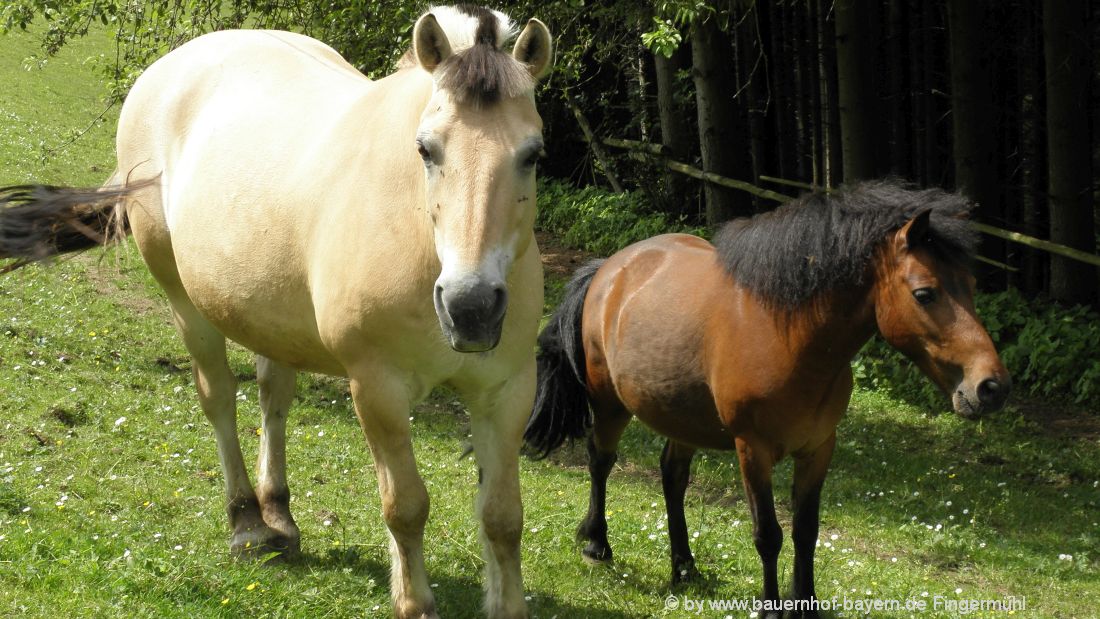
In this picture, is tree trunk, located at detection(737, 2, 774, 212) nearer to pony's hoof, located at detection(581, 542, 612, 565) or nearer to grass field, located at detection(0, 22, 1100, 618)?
grass field, located at detection(0, 22, 1100, 618)

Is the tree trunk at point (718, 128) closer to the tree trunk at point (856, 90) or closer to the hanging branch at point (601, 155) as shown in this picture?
the tree trunk at point (856, 90)

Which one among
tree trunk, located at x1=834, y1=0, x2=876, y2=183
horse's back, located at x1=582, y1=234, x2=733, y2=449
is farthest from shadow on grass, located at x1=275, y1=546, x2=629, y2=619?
tree trunk, located at x1=834, y1=0, x2=876, y2=183

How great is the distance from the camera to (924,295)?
4.19 metres

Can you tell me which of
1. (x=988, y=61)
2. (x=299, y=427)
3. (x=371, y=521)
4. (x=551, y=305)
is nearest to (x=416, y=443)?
(x=299, y=427)

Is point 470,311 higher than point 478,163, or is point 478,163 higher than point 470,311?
point 478,163

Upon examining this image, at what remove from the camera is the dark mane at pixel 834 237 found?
432cm

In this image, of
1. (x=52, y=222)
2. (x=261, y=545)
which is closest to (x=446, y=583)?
(x=261, y=545)

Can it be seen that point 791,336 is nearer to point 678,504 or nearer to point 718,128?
point 678,504

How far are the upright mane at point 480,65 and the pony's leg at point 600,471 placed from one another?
2639 mm

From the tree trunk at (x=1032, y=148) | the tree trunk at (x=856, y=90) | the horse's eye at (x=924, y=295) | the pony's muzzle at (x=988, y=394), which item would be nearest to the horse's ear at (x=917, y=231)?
the horse's eye at (x=924, y=295)

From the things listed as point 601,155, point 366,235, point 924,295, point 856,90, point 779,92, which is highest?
point 366,235

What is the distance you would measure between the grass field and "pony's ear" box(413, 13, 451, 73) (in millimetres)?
2164

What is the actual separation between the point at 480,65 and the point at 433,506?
3.19 m

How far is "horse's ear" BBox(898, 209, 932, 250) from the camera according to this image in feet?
13.7
